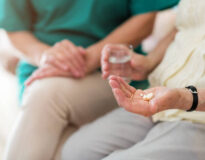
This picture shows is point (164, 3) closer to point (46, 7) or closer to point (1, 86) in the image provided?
point (46, 7)

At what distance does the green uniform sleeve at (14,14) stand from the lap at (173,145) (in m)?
0.60

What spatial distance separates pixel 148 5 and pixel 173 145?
50 cm

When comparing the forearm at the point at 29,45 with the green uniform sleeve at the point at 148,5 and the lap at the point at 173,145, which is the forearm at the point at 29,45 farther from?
the lap at the point at 173,145

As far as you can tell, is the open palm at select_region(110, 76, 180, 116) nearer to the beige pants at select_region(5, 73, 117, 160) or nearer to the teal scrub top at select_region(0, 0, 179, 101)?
the beige pants at select_region(5, 73, 117, 160)

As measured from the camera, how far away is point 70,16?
96 cm

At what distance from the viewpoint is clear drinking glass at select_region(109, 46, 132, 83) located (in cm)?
80

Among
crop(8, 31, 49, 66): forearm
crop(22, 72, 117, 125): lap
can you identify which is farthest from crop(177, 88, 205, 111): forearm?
crop(8, 31, 49, 66): forearm

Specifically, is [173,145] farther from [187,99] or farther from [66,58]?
[66,58]

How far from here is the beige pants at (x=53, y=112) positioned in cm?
77

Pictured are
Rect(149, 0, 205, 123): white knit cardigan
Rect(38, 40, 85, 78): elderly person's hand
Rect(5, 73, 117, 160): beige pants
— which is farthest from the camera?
Rect(38, 40, 85, 78): elderly person's hand

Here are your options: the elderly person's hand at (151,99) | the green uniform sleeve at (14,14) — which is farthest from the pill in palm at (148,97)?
the green uniform sleeve at (14,14)

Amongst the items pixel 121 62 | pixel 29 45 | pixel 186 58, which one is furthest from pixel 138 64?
pixel 29 45

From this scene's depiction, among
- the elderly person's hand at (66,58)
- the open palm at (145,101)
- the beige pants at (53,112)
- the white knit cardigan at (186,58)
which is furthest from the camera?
the elderly person's hand at (66,58)

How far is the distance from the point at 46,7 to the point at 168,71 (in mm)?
478
